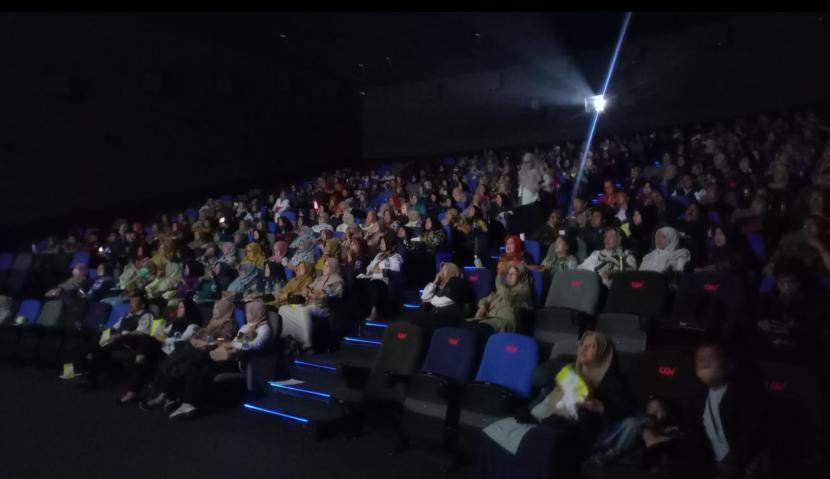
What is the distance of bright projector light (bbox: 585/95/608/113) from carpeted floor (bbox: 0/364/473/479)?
30.1 feet

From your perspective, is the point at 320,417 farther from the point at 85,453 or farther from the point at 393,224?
the point at 393,224

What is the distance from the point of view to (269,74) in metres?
13.2

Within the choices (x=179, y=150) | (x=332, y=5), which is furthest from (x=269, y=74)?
(x=332, y=5)

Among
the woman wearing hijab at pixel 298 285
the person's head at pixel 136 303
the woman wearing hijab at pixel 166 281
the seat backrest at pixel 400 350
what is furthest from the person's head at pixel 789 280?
the woman wearing hijab at pixel 166 281

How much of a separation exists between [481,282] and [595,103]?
7.61m

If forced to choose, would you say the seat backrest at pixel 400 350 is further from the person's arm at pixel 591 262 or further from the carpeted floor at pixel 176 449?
the person's arm at pixel 591 262

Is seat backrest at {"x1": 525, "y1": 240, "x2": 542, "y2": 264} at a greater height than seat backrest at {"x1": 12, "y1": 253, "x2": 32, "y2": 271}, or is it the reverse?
seat backrest at {"x1": 525, "y1": 240, "x2": 542, "y2": 264}

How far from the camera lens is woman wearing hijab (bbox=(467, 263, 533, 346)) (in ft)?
14.3

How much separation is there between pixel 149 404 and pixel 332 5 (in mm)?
7049

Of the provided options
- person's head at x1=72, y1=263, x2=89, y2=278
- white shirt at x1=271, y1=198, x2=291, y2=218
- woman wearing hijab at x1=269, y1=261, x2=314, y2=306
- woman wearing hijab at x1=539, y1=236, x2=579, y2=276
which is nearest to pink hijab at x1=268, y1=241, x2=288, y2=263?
woman wearing hijab at x1=269, y1=261, x2=314, y2=306

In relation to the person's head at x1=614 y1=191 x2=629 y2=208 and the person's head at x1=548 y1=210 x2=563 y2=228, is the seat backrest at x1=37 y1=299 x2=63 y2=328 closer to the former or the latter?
the person's head at x1=548 y1=210 x2=563 y2=228

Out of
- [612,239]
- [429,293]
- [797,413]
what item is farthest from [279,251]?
[797,413]

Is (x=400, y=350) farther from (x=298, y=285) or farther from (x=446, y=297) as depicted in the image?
(x=298, y=285)

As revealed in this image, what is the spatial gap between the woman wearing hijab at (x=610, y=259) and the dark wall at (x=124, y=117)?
30.2 feet
